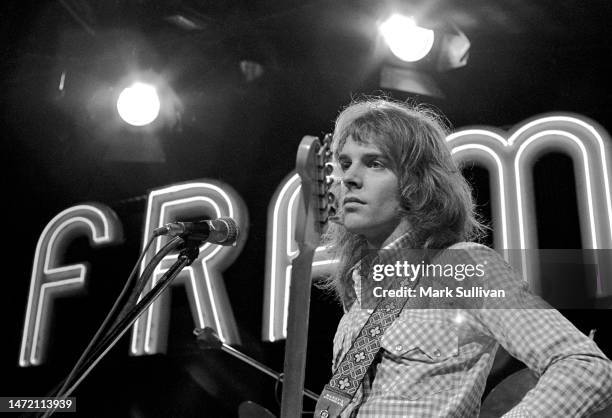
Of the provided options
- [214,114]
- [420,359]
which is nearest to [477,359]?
[420,359]

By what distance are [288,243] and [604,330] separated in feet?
6.24

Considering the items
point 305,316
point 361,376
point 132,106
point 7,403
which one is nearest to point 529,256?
point 361,376

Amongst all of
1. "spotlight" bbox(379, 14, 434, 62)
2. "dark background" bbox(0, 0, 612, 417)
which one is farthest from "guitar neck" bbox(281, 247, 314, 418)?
"spotlight" bbox(379, 14, 434, 62)

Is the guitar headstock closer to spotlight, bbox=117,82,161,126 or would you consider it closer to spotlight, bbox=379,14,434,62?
spotlight, bbox=379,14,434,62

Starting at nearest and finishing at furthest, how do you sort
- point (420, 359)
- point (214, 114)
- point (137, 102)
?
1. point (420, 359)
2. point (137, 102)
3. point (214, 114)

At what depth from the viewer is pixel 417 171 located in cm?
185

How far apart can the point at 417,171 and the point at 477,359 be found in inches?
22.3

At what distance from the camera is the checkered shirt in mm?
1300

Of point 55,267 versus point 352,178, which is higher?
point 55,267

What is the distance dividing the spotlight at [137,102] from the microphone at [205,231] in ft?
10.1

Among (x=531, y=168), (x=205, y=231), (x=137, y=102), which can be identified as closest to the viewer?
(x=205, y=231)

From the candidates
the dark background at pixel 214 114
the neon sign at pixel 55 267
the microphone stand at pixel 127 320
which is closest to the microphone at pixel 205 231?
the microphone stand at pixel 127 320

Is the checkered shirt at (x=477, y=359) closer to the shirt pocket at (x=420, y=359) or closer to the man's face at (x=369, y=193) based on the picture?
the shirt pocket at (x=420, y=359)

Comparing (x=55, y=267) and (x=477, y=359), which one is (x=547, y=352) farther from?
(x=55, y=267)
